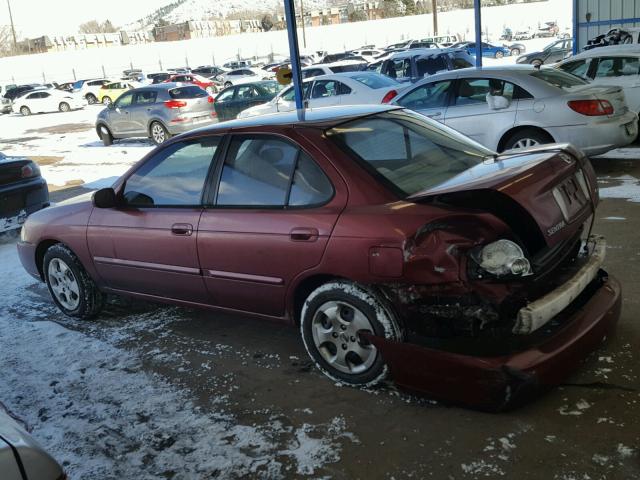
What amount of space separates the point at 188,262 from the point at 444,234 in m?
1.86

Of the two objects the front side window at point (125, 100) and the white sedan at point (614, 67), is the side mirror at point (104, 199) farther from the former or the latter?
the front side window at point (125, 100)

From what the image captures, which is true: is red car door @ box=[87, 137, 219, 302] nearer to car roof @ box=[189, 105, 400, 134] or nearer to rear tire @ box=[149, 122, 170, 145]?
car roof @ box=[189, 105, 400, 134]

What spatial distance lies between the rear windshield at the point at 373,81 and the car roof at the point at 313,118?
8.96 metres

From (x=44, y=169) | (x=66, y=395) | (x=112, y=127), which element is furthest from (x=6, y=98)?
(x=66, y=395)

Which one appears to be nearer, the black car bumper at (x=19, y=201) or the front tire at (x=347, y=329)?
the front tire at (x=347, y=329)

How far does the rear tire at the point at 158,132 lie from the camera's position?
1670 centimetres

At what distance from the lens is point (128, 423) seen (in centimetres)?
351

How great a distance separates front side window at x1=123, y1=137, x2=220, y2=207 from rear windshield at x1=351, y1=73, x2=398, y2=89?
9016 mm

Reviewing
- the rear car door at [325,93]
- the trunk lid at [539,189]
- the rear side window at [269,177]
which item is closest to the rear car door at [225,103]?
the rear car door at [325,93]

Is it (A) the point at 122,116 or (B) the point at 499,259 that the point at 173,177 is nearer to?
(B) the point at 499,259

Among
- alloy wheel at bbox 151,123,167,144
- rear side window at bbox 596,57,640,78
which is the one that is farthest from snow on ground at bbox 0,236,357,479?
alloy wheel at bbox 151,123,167,144

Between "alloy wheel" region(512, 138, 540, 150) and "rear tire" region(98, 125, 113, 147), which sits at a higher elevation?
"alloy wheel" region(512, 138, 540, 150)

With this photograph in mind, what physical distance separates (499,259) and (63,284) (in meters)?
3.72

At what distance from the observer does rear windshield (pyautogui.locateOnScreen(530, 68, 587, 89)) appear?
8.25m
